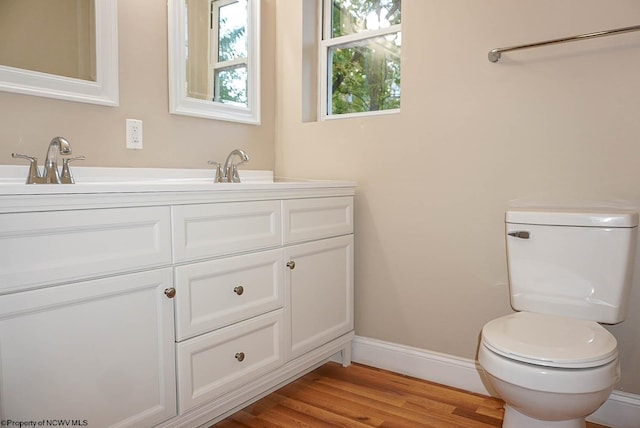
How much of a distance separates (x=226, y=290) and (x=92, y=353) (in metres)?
0.48

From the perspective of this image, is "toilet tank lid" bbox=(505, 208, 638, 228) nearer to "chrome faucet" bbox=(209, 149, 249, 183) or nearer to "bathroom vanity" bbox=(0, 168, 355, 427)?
"bathroom vanity" bbox=(0, 168, 355, 427)

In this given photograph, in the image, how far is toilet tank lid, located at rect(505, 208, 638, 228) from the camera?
5.11ft

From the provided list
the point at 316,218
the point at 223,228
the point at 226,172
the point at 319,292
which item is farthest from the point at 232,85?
the point at 319,292

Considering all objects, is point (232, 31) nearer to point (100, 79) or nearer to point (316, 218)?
point (100, 79)

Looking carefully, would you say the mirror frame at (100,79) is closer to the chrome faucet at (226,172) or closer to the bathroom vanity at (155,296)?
the bathroom vanity at (155,296)

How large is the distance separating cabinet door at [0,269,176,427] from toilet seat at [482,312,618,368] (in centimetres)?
103

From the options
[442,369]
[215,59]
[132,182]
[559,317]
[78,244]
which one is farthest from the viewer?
[215,59]

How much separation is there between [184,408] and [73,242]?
65 cm

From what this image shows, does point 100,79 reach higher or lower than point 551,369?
higher

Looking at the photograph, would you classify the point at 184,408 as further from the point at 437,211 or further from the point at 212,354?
the point at 437,211

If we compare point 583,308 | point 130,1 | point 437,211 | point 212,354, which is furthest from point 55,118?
point 583,308

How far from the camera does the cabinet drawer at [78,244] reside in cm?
109

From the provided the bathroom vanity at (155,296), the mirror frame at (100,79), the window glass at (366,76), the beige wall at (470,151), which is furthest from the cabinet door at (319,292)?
the mirror frame at (100,79)

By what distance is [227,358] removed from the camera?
163 cm
